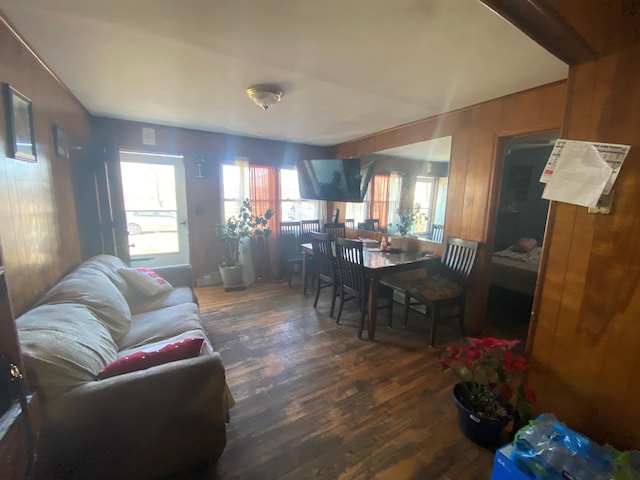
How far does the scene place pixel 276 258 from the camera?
449 centimetres

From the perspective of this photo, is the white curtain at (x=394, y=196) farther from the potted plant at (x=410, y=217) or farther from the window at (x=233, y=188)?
the window at (x=233, y=188)

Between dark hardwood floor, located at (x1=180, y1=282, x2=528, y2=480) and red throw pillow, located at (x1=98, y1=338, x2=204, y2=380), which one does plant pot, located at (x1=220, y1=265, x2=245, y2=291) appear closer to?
dark hardwood floor, located at (x1=180, y1=282, x2=528, y2=480)

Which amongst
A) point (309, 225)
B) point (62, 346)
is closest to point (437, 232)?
point (309, 225)

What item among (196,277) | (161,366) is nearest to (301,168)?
(196,277)

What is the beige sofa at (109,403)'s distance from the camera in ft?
3.29

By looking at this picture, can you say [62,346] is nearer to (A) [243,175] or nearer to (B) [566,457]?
(B) [566,457]

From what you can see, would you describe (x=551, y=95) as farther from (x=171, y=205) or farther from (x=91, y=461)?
(x=171, y=205)

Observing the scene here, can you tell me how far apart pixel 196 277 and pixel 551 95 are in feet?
14.5

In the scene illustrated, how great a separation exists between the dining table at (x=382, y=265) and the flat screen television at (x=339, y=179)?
3.17ft

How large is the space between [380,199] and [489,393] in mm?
3594

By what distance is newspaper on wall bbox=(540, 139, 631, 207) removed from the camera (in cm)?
108

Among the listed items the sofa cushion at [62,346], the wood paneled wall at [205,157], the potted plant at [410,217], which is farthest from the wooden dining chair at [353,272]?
the wood paneled wall at [205,157]

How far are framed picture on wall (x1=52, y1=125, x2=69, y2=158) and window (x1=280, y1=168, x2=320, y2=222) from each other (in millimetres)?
2663

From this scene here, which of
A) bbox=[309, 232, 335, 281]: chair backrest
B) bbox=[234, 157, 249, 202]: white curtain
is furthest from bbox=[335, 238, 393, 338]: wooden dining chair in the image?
bbox=[234, 157, 249, 202]: white curtain
